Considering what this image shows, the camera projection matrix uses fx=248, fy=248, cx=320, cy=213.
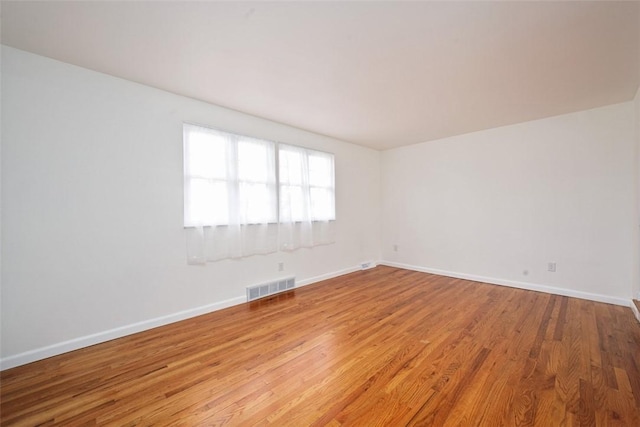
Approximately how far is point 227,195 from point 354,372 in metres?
2.38

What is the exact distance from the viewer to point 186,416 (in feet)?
4.86

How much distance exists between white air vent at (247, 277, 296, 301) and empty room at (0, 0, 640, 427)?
34 millimetres

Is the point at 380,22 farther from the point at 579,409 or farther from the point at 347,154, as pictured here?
the point at 347,154

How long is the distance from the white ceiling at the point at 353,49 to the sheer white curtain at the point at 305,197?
0.99 m

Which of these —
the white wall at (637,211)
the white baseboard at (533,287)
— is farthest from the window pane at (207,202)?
the white wall at (637,211)

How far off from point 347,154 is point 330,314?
3102mm

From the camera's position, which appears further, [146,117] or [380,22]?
[146,117]

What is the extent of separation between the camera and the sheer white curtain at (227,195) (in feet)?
9.52

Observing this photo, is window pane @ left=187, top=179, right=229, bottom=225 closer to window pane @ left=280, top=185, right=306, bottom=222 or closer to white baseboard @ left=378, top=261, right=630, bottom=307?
window pane @ left=280, top=185, right=306, bottom=222

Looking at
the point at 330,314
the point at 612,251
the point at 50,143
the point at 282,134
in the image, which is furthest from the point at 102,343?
the point at 612,251

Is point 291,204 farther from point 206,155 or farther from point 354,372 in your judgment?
point 354,372

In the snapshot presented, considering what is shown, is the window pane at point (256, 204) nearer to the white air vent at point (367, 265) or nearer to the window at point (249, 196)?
the window at point (249, 196)

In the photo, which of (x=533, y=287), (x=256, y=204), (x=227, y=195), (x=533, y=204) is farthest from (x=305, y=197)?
(x=533, y=287)

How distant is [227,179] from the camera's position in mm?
3123
